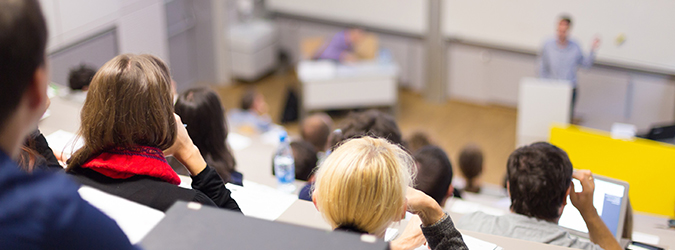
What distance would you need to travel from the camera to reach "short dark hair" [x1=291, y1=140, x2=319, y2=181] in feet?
10.8

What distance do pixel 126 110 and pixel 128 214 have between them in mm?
375

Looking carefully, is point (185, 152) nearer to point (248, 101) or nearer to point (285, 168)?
point (285, 168)

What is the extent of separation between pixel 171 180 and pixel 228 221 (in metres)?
0.55

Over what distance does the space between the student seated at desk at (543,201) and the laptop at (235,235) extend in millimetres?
1403

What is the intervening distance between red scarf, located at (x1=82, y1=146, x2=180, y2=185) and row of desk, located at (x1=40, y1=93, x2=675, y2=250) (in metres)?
0.31

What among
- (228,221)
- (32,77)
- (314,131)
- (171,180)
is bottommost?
(314,131)

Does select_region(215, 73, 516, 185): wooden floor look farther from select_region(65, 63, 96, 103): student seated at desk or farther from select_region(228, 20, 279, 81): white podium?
select_region(65, 63, 96, 103): student seated at desk

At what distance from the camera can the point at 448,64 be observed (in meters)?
7.29

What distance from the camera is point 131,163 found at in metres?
1.53

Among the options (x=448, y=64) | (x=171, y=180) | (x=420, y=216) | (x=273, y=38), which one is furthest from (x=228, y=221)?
(x=273, y=38)

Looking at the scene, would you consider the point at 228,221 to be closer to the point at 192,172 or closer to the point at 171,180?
the point at 171,180

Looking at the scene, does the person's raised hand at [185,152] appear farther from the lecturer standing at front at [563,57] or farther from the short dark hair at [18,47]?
the lecturer standing at front at [563,57]

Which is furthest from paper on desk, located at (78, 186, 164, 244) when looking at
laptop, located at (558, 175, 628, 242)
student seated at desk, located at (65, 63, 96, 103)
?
student seated at desk, located at (65, 63, 96, 103)

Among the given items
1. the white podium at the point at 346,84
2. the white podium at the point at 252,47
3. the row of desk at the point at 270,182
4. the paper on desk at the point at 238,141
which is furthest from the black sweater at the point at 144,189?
the white podium at the point at 252,47
